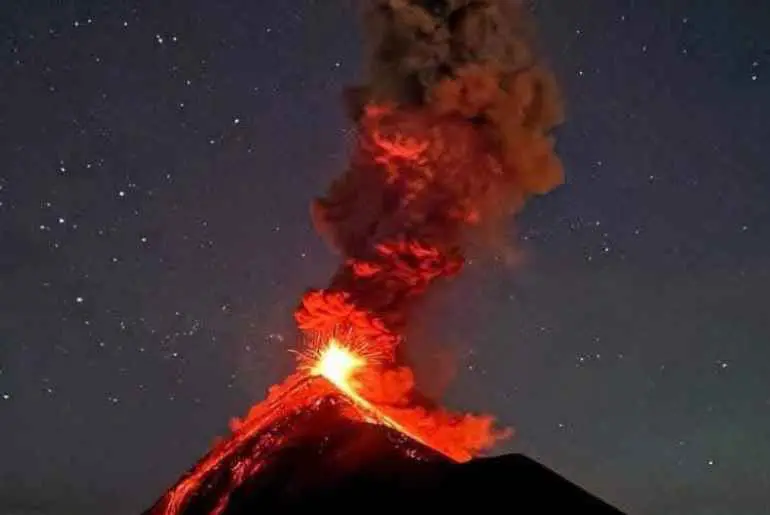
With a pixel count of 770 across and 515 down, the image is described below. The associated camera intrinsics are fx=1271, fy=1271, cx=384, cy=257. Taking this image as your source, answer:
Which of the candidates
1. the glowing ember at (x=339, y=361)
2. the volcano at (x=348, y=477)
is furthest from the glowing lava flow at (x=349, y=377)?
the volcano at (x=348, y=477)

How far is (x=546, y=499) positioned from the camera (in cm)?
5928

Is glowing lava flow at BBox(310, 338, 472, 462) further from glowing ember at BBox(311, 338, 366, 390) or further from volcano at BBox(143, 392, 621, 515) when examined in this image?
volcano at BBox(143, 392, 621, 515)

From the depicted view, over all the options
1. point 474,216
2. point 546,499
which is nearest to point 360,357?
point 474,216

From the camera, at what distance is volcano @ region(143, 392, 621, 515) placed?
59.8m

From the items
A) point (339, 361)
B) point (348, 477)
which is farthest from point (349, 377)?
point (348, 477)

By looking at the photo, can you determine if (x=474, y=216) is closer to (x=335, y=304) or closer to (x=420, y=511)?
(x=335, y=304)

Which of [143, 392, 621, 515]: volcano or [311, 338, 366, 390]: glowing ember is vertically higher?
[311, 338, 366, 390]: glowing ember

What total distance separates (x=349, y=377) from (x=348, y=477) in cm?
758

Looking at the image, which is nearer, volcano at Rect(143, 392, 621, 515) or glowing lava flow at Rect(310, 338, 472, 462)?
volcano at Rect(143, 392, 621, 515)

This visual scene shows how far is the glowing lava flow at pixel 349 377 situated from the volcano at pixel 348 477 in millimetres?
759

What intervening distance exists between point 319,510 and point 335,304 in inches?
451

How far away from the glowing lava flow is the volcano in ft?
2.49

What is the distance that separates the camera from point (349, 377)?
70312 millimetres

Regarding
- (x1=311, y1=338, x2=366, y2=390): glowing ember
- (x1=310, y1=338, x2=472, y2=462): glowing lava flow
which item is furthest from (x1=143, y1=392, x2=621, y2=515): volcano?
(x1=311, y1=338, x2=366, y2=390): glowing ember
